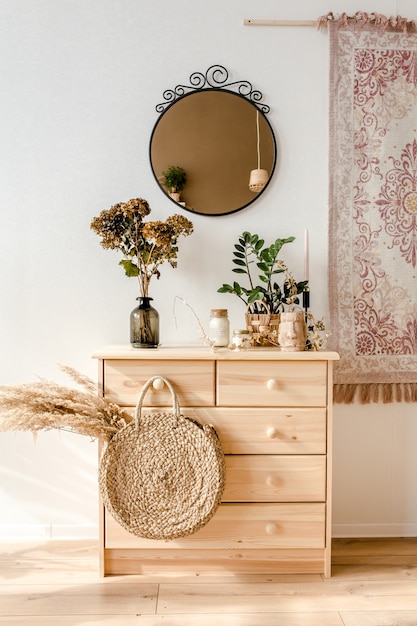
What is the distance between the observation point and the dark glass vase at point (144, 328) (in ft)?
6.28

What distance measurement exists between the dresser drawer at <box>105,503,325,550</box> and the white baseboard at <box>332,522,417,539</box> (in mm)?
415

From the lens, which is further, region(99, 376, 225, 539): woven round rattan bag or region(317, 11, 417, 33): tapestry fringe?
region(317, 11, 417, 33): tapestry fringe

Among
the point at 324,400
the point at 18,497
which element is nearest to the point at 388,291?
the point at 324,400

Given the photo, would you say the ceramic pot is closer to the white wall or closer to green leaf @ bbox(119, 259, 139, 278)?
the white wall

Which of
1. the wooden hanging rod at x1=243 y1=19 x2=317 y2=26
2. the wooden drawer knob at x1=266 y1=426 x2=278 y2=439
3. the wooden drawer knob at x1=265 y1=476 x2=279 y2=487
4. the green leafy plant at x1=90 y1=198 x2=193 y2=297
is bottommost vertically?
the wooden drawer knob at x1=265 y1=476 x2=279 y2=487

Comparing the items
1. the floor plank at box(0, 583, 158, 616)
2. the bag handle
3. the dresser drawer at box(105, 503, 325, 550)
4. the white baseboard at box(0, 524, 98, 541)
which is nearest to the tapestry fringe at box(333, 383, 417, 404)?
the dresser drawer at box(105, 503, 325, 550)

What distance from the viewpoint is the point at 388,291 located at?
214 cm

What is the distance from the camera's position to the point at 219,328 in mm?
1900

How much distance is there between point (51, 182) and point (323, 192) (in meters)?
1.14

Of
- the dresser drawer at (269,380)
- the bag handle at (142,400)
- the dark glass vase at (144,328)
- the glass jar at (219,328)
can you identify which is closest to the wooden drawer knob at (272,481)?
the dresser drawer at (269,380)

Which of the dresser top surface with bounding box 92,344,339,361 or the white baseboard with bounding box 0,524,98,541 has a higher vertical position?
the dresser top surface with bounding box 92,344,339,361

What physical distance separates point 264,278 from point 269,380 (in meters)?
0.43

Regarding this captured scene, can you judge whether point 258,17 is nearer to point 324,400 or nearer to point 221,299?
point 221,299

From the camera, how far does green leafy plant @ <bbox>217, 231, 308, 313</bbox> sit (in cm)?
198
